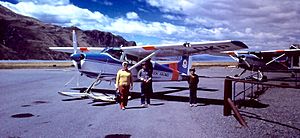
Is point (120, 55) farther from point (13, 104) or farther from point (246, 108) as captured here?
point (246, 108)

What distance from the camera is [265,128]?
6.69m

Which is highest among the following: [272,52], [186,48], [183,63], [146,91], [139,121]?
[186,48]

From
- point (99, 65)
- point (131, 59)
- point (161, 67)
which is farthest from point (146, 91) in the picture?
point (161, 67)

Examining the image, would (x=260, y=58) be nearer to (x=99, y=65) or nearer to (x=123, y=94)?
(x=99, y=65)

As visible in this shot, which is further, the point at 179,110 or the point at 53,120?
the point at 179,110

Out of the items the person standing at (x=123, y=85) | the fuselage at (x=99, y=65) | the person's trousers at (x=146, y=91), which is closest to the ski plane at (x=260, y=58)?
the fuselage at (x=99, y=65)

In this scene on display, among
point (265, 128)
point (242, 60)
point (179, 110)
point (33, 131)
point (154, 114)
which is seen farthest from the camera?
point (242, 60)

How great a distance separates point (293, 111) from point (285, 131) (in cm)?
336

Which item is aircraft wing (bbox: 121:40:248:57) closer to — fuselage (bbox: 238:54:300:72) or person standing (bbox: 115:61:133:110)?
person standing (bbox: 115:61:133:110)

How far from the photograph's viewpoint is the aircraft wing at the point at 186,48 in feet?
35.8

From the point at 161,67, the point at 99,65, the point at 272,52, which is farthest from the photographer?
the point at 272,52

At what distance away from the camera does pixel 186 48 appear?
12.5 meters

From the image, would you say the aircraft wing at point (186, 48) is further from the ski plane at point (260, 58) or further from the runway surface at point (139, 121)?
the ski plane at point (260, 58)

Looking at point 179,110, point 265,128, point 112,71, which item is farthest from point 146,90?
point 265,128
